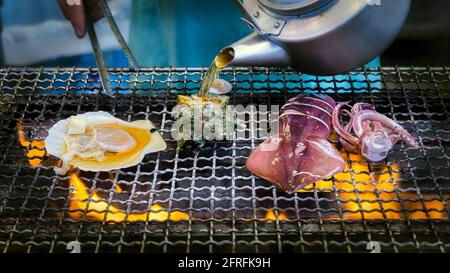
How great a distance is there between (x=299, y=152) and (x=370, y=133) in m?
0.29

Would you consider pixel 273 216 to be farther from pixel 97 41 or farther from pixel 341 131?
pixel 97 41

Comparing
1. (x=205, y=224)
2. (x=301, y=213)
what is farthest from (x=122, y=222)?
(x=301, y=213)

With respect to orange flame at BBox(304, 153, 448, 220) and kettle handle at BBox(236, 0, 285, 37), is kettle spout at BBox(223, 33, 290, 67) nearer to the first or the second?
kettle handle at BBox(236, 0, 285, 37)

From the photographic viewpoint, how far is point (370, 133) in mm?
2133

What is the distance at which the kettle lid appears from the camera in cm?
207

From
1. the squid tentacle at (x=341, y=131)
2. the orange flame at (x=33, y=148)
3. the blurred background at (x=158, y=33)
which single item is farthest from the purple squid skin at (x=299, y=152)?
the blurred background at (x=158, y=33)

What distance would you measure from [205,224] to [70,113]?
0.96 meters

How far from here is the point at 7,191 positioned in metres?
2.04

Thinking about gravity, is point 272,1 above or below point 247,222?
above

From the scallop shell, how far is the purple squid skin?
428 mm

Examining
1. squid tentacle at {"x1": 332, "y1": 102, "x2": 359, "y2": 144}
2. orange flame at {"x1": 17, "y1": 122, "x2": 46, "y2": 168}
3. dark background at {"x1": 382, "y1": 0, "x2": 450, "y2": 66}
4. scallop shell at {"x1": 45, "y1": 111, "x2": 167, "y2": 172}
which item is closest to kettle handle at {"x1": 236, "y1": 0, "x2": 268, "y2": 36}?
squid tentacle at {"x1": 332, "y1": 102, "x2": 359, "y2": 144}

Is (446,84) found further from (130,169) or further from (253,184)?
(130,169)

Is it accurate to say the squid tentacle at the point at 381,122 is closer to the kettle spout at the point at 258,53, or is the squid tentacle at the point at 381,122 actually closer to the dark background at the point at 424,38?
the kettle spout at the point at 258,53

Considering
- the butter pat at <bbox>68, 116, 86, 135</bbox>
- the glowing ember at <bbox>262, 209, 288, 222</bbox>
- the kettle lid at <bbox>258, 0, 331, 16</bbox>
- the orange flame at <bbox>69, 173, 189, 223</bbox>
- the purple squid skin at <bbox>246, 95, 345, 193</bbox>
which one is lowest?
the glowing ember at <bbox>262, 209, 288, 222</bbox>
